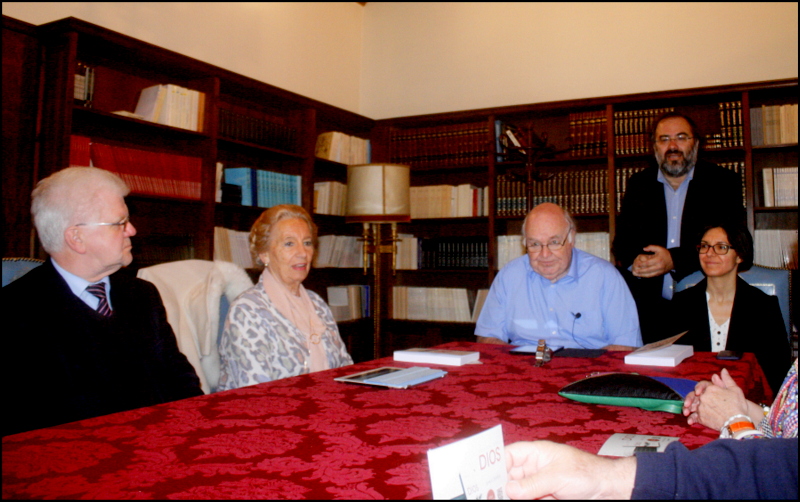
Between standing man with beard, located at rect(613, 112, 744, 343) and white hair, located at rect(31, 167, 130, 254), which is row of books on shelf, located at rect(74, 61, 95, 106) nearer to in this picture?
white hair, located at rect(31, 167, 130, 254)

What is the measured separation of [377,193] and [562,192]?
61.4 inches

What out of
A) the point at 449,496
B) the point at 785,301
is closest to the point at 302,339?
the point at 449,496

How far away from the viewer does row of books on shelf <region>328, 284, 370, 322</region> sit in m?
5.04

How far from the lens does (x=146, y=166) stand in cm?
349

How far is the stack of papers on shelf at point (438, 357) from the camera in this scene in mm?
1949

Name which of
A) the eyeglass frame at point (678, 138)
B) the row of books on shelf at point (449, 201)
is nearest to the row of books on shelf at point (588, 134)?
the row of books on shelf at point (449, 201)

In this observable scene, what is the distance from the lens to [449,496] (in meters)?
0.73

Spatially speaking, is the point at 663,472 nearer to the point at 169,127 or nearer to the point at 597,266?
the point at 597,266

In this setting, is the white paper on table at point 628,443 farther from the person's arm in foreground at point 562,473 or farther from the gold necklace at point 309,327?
the gold necklace at point 309,327

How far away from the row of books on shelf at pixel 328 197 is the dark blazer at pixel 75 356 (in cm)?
290

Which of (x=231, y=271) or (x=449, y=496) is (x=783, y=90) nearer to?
(x=231, y=271)

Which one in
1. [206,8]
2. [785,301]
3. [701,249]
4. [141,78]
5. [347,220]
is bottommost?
[785,301]

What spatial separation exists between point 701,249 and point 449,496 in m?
2.57

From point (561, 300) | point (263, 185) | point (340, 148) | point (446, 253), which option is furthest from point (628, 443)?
point (340, 148)
